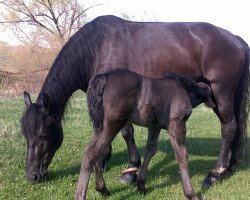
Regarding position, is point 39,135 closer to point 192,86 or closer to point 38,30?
point 192,86

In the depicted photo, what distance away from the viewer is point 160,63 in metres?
5.39

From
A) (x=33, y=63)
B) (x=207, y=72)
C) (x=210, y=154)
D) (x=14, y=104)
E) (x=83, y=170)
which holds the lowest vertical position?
(x=33, y=63)

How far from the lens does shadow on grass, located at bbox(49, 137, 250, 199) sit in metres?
5.24

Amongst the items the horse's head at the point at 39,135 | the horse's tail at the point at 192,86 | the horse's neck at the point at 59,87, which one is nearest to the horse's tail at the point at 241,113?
the horse's tail at the point at 192,86

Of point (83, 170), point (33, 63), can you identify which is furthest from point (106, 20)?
point (33, 63)

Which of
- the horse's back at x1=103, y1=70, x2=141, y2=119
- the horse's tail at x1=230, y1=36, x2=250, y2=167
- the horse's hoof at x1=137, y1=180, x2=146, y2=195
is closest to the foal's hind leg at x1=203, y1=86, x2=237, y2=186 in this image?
the horse's tail at x1=230, y1=36, x2=250, y2=167

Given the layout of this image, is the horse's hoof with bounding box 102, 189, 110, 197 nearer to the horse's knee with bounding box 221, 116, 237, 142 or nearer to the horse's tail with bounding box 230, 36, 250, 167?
the horse's knee with bounding box 221, 116, 237, 142

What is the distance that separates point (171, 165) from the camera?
6000mm

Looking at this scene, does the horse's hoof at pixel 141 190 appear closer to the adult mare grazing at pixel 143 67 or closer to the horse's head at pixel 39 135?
the adult mare grazing at pixel 143 67

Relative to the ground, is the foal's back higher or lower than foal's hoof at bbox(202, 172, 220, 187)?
higher

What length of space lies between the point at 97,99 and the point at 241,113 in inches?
Answer: 119

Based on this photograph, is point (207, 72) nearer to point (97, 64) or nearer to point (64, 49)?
point (97, 64)

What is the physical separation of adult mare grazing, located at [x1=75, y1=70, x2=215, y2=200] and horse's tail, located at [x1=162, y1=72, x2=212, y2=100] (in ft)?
0.32

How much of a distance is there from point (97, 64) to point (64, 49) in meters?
0.52
